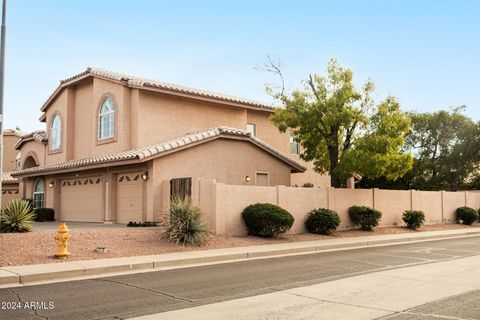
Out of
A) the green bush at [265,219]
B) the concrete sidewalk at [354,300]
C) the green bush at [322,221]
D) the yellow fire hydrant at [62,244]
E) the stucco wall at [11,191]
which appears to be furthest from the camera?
the stucco wall at [11,191]

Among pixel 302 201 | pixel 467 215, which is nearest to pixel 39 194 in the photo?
pixel 302 201

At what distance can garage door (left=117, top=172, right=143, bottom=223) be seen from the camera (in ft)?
76.0

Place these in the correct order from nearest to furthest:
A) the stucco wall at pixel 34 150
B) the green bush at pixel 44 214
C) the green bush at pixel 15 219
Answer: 1. the green bush at pixel 15 219
2. the green bush at pixel 44 214
3. the stucco wall at pixel 34 150

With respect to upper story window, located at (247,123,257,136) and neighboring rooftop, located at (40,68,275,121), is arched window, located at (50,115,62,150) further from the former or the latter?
upper story window, located at (247,123,257,136)

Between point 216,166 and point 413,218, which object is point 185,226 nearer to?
point 216,166

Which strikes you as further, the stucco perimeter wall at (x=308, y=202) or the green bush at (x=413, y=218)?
the green bush at (x=413, y=218)

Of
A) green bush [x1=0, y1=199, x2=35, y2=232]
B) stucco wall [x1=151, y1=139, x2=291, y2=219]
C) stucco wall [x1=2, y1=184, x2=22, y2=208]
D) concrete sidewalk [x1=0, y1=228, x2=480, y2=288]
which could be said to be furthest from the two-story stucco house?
stucco wall [x1=2, y1=184, x2=22, y2=208]

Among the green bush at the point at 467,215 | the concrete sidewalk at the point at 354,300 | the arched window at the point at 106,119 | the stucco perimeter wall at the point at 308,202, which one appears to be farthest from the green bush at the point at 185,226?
the green bush at the point at 467,215

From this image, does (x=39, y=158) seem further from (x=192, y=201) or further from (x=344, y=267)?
(x=344, y=267)

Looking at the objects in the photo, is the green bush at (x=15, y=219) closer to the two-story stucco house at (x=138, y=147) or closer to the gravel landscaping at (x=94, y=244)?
the gravel landscaping at (x=94, y=244)

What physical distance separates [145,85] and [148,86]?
167 mm

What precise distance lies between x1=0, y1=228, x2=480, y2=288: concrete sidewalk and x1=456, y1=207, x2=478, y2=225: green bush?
46.3 feet

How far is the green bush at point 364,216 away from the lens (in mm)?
23844

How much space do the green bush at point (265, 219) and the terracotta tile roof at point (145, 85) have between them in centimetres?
940
